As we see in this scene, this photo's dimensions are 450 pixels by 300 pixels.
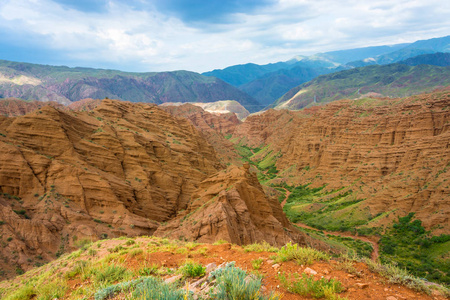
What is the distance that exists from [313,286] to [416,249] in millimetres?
40000

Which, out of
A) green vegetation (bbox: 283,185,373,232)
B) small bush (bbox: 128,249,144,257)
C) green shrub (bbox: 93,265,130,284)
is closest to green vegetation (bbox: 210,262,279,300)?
green shrub (bbox: 93,265,130,284)

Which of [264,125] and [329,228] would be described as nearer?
[329,228]

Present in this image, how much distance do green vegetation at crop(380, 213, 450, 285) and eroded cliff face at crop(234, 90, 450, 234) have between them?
5.81ft

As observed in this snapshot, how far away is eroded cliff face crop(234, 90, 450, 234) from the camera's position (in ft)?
142

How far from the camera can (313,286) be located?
6.08 m

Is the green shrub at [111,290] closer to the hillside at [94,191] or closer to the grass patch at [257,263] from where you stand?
the grass patch at [257,263]

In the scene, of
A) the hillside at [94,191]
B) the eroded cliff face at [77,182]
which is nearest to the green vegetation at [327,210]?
the hillside at [94,191]

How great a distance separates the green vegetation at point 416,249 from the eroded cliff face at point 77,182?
91.6ft

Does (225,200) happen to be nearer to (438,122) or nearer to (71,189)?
(71,189)

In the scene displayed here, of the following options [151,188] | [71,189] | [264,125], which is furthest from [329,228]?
[264,125]

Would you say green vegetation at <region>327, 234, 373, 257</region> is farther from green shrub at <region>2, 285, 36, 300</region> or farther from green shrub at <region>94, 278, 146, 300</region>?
green shrub at <region>2, 285, 36, 300</region>

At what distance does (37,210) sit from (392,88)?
212m

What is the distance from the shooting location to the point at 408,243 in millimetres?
38000

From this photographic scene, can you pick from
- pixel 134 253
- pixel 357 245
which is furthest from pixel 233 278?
pixel 357 245
